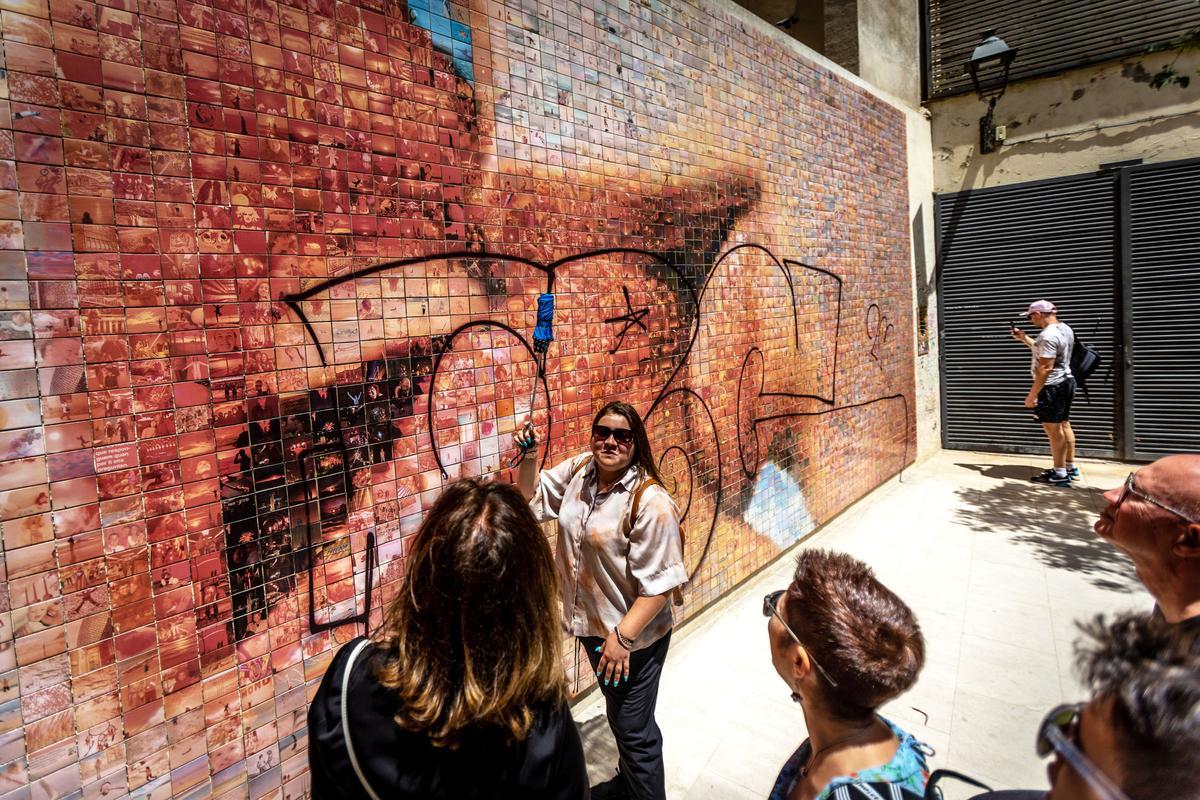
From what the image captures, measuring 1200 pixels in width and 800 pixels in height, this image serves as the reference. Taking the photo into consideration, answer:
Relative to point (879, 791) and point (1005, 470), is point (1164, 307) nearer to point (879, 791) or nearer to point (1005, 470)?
point (1005, 470)

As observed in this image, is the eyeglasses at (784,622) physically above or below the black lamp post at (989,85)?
below

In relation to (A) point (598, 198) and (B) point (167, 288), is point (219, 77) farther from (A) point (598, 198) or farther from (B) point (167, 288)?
(A) point (598, 198)

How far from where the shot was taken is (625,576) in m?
2.35

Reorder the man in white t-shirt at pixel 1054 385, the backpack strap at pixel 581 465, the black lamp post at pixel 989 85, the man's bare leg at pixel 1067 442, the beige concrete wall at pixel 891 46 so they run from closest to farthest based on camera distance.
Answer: the backpack strap at pixel 581 465, the man in white t-shirt at pixel 1054 385, the man's bare leg at pixel 1067 442, the beige concrete wall at pixel 891 46, the black lamp post at pixel 989 85

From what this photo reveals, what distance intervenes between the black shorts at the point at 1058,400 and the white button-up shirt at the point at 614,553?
653cm

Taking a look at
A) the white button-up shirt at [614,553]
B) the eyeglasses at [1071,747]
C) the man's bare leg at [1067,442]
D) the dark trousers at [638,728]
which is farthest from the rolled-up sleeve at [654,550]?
the man's bare leg at [1067,442]

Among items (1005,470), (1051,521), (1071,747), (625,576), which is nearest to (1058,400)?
(1005,470)

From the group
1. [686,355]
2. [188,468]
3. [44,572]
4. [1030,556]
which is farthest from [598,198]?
[1030,556]

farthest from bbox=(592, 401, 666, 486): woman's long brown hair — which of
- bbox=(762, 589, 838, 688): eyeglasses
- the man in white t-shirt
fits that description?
the man in white t-shirt

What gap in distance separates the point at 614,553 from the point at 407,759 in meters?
1.27

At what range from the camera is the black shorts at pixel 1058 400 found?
22.3 feet

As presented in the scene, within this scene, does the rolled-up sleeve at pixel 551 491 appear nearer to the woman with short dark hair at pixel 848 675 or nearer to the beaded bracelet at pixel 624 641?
the beaded bracelet at pixel 624 641

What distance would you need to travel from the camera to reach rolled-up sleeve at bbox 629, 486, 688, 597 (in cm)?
225

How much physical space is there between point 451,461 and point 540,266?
1.08 m
